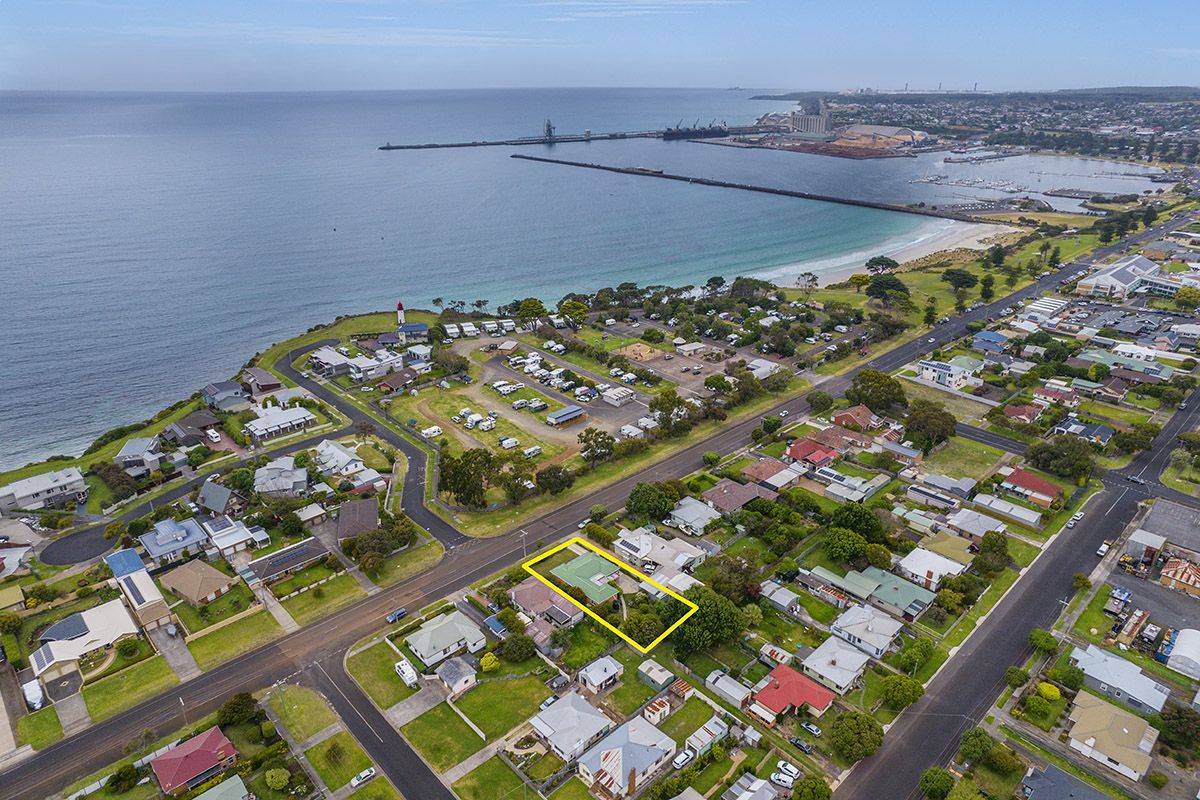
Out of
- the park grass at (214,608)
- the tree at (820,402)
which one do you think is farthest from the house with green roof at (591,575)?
the tree at (820,402)

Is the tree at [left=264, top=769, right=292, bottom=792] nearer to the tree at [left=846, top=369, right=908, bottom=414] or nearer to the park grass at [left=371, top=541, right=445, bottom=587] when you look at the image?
the park grass at [left=371, top=541, right=445, bottom=587]

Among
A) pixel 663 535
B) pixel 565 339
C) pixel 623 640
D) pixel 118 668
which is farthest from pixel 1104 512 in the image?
pixel 118 668

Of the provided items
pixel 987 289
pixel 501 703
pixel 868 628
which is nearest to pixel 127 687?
pixel 501 703

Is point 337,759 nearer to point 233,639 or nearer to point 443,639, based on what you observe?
point 443,639

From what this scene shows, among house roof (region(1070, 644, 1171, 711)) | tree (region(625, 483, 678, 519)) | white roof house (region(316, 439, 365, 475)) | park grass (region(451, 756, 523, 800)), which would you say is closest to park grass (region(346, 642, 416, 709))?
park grass (region(451, 756, 523, 800))

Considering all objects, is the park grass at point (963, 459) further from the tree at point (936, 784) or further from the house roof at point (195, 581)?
the house roof at point (195, 581)

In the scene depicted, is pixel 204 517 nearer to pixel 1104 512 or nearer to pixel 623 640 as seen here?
pixel 623 640
